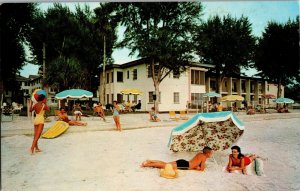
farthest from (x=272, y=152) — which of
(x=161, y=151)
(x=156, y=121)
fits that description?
(x=156, y=121)

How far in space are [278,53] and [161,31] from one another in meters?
10.4

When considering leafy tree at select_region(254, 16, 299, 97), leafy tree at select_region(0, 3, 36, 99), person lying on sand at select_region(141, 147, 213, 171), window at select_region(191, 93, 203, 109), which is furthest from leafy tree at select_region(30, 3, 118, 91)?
person lying on sand at select_region(141, 147, 213, 171)

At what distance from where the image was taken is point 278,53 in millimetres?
24281

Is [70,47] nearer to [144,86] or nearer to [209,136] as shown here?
[144,86]

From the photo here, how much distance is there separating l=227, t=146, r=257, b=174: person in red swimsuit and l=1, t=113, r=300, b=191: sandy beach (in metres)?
0.23

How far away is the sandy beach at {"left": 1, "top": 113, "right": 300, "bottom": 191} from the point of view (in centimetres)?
614

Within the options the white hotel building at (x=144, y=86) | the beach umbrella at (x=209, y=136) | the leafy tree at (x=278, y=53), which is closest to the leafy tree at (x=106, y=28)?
the white hotel building at (x=144, y=86)

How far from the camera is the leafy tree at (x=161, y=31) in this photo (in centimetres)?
2509

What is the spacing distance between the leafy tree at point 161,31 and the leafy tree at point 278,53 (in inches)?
263

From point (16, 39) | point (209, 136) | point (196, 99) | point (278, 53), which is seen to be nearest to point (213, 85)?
point (196, 99)

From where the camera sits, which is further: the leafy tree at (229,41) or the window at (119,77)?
the leafy tree at (229,41)

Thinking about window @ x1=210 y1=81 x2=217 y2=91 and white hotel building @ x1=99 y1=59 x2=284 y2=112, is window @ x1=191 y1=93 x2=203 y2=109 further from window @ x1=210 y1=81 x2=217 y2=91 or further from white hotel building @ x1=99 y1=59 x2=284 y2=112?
window @ x1=210 y1=81 x2=217 y2=91

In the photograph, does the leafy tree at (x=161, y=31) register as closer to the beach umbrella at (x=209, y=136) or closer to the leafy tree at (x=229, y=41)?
the leafy tree at (x=229, y=41)

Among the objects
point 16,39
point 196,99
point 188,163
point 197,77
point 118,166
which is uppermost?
point 16,39
